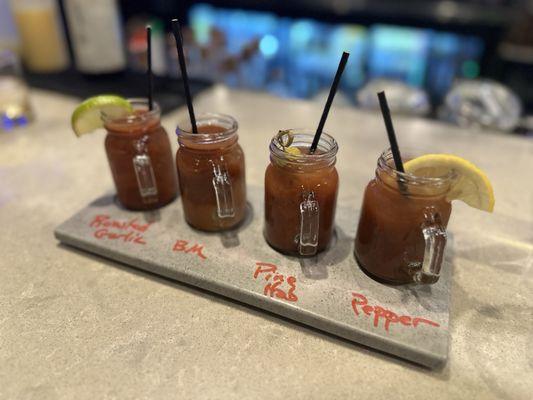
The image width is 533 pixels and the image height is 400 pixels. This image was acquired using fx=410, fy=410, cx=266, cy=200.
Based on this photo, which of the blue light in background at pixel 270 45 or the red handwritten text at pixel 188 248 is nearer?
Answer: the red handwritten text at pixel 188 248

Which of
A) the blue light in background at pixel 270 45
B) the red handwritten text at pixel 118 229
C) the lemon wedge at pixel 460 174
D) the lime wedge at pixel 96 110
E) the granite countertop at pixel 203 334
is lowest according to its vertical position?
the granite countertop at pixel 203 334

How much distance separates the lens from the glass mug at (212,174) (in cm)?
69

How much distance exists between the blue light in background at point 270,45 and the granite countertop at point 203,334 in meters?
1.48

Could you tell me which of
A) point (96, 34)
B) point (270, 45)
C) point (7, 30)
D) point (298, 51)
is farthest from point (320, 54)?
point (7, 30)

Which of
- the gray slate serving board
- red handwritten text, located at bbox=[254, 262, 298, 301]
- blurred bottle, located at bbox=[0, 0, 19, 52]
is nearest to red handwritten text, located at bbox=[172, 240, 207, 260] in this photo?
the gray slate serving board

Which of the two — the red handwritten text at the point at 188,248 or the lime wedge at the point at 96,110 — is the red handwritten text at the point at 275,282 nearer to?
the red handwritten text at the point at 188,248

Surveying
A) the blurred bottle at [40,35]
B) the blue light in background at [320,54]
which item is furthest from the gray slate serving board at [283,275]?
the blue light in background at [320,54]

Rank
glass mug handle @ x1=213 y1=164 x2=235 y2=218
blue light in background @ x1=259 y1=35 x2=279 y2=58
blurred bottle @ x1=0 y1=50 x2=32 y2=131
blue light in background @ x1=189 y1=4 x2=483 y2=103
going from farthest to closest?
blue light in background @ x1=259 y1=35 x2=279 y2=58 < blue light in background @ x1=189 y1=4 x2=483 y2=103 < blurred bottle @ x1=0 y1=50 x2=32 y2=131 < glass mug handle @ x1=213 y1=164 x2=235 y2=218

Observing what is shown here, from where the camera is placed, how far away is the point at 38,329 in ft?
2.05

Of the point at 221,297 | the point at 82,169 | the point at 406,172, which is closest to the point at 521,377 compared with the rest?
the point at 406,172

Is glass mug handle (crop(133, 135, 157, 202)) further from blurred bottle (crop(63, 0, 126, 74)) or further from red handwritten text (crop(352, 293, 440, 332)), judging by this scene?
blurred bottle (crop(63, 0, 126, 74))

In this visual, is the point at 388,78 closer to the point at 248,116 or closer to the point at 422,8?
the point at 422,8

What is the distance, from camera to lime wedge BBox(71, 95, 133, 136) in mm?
756

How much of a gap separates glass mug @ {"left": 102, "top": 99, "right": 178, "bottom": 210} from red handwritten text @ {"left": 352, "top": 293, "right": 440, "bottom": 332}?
0.43 meters
